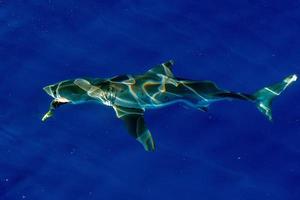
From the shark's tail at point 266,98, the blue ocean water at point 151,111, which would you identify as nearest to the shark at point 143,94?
the shark's tail at point 266,98

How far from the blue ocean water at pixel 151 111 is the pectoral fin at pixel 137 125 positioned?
95 centimetres

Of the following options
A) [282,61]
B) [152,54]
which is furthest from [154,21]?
[282,61]

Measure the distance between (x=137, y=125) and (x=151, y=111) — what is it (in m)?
1.13

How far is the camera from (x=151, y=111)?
26.2 feet

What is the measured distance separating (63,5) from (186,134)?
305cm

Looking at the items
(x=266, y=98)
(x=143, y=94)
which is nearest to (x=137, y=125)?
(x=143, y=94)

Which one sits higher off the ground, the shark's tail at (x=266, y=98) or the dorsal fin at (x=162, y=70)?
the shark's tail at (x=266, y=98)

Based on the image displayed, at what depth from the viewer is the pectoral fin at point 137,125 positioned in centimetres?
686

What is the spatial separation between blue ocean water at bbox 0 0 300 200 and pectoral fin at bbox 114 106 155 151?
0.95 metres

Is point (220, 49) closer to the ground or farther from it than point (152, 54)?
farther from it

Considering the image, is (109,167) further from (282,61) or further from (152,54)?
(282,61)

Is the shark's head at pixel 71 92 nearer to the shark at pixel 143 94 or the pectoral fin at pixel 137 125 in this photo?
the shark at pixel 143 94

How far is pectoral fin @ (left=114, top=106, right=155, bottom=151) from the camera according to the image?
6.86 metres

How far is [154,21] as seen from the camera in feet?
29.2
